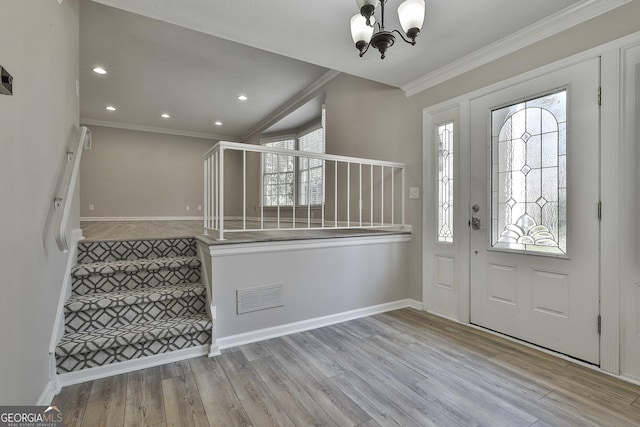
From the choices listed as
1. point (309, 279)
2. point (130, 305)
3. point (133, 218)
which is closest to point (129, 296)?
point (130, 305)

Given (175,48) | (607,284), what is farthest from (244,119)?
(607,284)

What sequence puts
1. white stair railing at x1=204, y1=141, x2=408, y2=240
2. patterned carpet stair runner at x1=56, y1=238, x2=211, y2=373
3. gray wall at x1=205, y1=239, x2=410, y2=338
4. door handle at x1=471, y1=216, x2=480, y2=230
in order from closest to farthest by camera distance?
patterned carpet stair runner at x1=56, y1=238, x2=211, y2=373, gray wall at x1=205, y1=239, x2=410, y2=338, white stair railing at x1=204, y1=141, x2=408, y2=240, door handle at x1=471, y1=216, x2=480, y2=230

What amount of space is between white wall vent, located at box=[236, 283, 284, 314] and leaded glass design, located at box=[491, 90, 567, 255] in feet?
6.30

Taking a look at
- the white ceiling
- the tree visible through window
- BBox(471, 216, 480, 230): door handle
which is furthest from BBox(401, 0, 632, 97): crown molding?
the tree visible through window

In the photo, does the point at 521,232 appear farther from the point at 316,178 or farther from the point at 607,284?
the point at 316,178

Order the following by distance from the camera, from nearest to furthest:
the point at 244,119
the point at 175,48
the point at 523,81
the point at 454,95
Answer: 1. the point at 523,81
2. the point at 454,95
3. the point at 175,48
4. the point at 244,119

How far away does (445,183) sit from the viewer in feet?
9.74

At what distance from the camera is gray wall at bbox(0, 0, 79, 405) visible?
118 centimetres

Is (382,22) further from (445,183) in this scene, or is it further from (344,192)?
(344,192)

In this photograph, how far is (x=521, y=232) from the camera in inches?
93.0

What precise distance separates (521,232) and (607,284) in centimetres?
60

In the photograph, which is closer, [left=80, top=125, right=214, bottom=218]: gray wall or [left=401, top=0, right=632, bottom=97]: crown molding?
[left=401, top=0, right=632, bottom=97]: crown molding

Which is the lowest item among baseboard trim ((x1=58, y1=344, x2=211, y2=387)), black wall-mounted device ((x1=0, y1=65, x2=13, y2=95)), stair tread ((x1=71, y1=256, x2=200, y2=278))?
baseboard trim ((x1=58, y1=344, x2=211, y2=387))

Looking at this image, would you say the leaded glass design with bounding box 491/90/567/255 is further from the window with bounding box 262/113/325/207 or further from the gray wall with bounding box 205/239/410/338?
the window with bounding box 262/113/325/207
